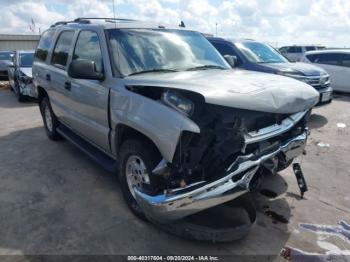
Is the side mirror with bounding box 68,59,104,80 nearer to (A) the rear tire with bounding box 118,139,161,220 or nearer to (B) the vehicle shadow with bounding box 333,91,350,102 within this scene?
(A) the rear tire with bounding box 118,139,161,220

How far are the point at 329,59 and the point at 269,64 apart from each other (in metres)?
5.51

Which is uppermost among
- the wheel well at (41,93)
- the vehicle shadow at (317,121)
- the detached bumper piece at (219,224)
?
the wheel well at (41,93)

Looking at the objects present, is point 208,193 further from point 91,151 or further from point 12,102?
point 12,102

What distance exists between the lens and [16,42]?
→ 3325 cm

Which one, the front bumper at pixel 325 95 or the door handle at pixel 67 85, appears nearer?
the door handle at pixel 67 85

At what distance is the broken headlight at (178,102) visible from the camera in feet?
9.41

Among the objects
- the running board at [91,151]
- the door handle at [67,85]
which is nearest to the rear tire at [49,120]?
the running board at [91,151]

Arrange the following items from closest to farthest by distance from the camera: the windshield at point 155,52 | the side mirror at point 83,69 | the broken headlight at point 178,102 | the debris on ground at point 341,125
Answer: the broken headlight at point 178,102 < the side mirror at point 83,69 < the windshield at point 155,52 < the debris on ground at point 341,125

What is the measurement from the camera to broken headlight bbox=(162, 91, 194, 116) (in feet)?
9.41

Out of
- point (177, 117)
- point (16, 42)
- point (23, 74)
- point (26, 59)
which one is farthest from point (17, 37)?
point (177, 117)

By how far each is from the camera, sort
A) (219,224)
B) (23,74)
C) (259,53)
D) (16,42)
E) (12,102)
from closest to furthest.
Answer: (219,224)
(259,53)
(23,74)
(12,102)
(16,42)

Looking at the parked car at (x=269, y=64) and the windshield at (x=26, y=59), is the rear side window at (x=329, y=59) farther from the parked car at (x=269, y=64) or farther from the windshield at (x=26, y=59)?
the windshield at (x=26, y=59)

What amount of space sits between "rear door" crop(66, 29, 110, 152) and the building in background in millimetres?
31619

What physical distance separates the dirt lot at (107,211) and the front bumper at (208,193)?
1.59 feet
